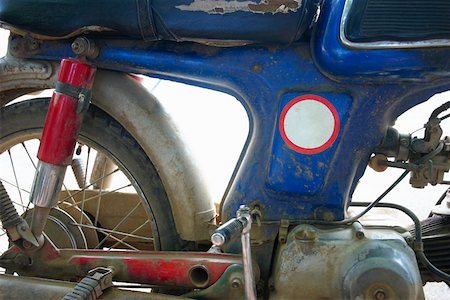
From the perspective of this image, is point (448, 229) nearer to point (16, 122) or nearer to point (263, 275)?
point (263, 275)

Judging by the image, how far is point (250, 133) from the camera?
1.24m

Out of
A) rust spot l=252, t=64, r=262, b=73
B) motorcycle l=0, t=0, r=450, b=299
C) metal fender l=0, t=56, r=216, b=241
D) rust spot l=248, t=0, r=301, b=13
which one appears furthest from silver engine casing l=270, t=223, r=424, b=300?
rust spot l=248, t=0, r=301, b=13

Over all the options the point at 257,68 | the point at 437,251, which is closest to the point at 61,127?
the point at 257,68

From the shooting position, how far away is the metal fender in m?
1.28

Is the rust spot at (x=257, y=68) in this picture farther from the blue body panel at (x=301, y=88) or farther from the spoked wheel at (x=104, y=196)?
the spoked wheel at (x=104, y=196)

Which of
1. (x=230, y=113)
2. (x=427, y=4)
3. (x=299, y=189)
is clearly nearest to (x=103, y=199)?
(x=299, y=189)

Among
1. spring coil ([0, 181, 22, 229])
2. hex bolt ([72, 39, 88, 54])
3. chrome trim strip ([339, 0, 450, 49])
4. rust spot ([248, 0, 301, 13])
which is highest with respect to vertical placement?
rust spot ([248, 0, 301, 13])

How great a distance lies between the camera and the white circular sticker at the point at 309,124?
1.17 m

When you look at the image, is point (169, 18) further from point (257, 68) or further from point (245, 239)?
point (245, 239)

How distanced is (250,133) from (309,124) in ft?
0.43

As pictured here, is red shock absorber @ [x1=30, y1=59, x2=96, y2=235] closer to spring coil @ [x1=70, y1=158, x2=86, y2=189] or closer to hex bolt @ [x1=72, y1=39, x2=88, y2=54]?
hex bolt @ [x1=72, y1=39, x2=88, y2=54]

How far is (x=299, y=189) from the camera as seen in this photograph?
122cm

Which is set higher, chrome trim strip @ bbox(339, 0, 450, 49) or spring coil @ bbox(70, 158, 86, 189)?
spring coil @ bbox(70, 158, 86, 189)

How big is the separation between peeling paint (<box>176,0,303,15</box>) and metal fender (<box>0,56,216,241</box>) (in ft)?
0.84
